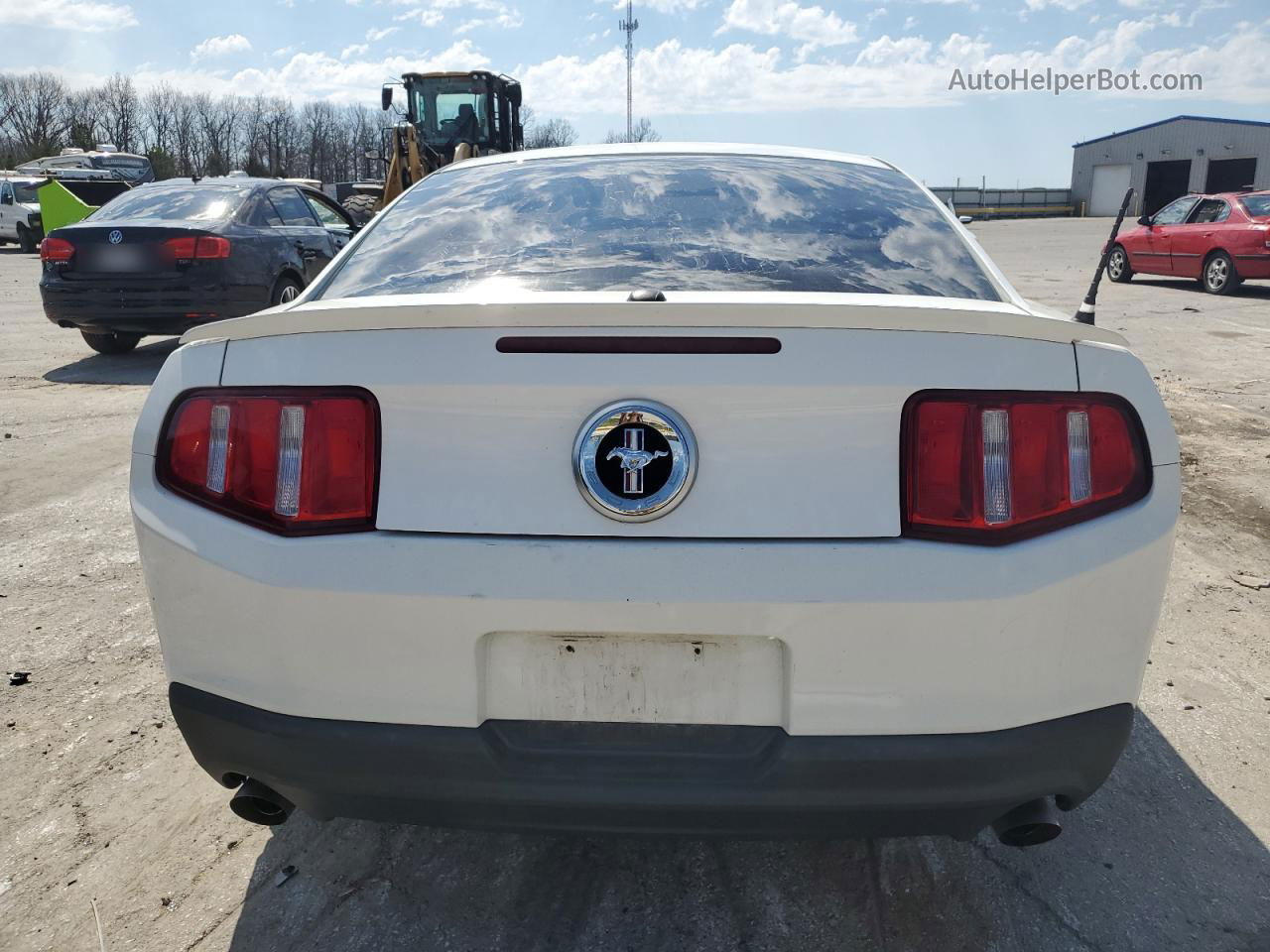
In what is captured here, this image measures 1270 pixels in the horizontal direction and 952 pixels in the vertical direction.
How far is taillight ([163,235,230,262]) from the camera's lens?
26.0ft

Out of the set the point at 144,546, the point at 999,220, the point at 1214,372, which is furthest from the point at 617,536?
the point at 999,220

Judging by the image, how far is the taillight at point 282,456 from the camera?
Result: 1.70 meters

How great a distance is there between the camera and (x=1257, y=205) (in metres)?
14.9

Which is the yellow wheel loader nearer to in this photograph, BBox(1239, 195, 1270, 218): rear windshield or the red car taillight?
BBox(1239, 195, 1270, 218): rear windshield

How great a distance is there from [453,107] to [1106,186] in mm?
55141

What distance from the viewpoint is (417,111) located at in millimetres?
17250

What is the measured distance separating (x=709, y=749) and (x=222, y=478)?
1.00m

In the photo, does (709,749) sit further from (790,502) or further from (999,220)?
(999,220)

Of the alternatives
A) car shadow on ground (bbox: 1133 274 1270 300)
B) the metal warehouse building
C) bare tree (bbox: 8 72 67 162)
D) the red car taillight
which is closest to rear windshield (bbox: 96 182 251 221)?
the red car taillight

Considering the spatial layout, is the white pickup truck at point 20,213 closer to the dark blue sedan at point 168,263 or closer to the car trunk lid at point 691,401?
the dark blue sedan at point 168,263

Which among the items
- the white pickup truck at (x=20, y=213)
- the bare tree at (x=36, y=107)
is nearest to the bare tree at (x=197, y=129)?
the bare tree at (x=36, y=107)

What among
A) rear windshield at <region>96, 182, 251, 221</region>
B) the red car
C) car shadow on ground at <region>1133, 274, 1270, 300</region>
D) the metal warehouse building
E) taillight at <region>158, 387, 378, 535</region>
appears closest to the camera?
taillight at <region>158, 387, 378, 535</region>

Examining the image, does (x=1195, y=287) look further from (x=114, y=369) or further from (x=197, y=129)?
(x=197, y=129)

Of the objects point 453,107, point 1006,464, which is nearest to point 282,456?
point 1006,464
